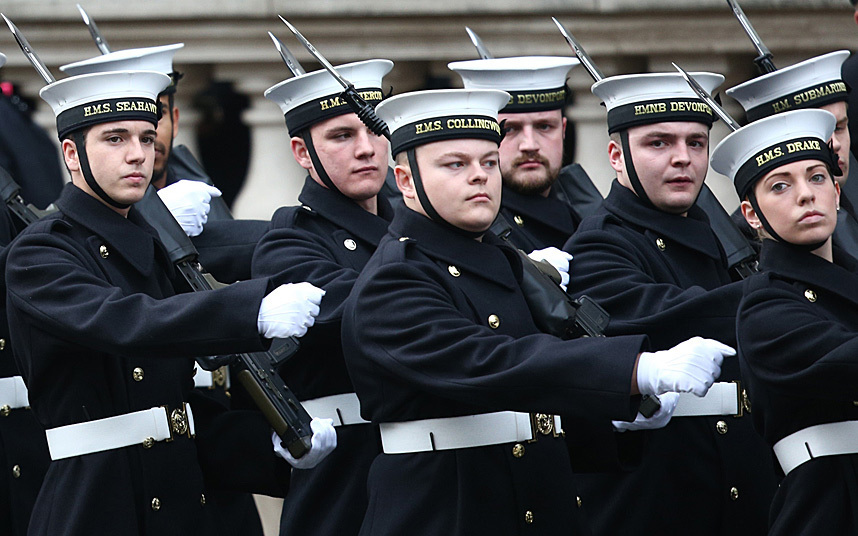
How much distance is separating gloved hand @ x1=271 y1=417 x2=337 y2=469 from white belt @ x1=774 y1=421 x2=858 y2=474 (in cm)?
155

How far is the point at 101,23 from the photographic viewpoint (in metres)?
10.9

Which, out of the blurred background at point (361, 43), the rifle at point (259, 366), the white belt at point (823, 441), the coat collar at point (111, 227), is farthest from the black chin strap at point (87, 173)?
the blurred background at point (361, 43)

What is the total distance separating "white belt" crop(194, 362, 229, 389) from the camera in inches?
313

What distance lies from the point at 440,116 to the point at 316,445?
121 centimetres

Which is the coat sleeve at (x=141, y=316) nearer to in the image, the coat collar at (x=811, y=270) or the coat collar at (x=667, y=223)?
the coat collar at (x=811, y=270)

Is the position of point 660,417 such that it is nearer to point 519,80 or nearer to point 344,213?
point 344,213

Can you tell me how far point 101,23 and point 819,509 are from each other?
618 centimetres

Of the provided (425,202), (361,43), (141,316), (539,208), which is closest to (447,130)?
(425,202)

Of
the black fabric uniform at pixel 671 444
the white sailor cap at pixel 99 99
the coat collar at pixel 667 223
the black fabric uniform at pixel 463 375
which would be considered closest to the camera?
the black fabric uniform at pixel 463 375

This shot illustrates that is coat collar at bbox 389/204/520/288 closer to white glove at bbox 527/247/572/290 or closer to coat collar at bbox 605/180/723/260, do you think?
white glove at bbox 527/247/572/290

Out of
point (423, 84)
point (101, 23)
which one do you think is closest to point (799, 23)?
point (423, 84)

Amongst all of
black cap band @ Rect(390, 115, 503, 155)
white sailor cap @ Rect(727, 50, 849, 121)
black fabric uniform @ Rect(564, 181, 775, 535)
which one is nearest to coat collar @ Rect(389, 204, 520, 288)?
black cap band @ Rect(390, 115, 503, 155)

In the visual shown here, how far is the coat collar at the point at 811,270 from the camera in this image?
19.2 ft

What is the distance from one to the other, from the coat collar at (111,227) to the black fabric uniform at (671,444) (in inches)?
60.9
